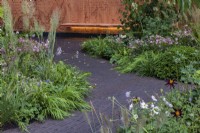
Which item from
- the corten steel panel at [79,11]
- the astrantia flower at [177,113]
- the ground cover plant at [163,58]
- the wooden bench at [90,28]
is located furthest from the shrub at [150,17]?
the astrantia flower at [177,113]

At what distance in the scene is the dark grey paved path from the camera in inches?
195

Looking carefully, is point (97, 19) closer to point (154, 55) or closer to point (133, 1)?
point (133, 1)

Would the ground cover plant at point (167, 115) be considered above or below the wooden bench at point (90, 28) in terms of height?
above

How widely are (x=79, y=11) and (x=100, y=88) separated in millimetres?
8492

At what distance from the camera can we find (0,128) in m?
4.84

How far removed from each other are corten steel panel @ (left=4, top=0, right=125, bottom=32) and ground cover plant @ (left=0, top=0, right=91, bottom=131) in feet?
24.8

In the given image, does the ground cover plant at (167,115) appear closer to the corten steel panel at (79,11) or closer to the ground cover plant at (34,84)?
the ground cover plant at (34,84)

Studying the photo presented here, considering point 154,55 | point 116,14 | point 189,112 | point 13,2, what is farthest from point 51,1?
point 189,112

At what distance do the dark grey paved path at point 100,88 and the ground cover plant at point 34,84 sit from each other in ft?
0.46

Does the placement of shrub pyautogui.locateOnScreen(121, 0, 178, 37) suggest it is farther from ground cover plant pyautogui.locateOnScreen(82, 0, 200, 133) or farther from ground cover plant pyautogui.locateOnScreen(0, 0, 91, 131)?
ground cover plant pyautogui.locateOnScreen(0, 0, 91, 131)

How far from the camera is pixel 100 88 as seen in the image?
6922mm

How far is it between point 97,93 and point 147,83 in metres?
1.09

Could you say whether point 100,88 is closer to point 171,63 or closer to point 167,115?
point 171,63

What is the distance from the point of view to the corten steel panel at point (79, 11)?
1434 cm
